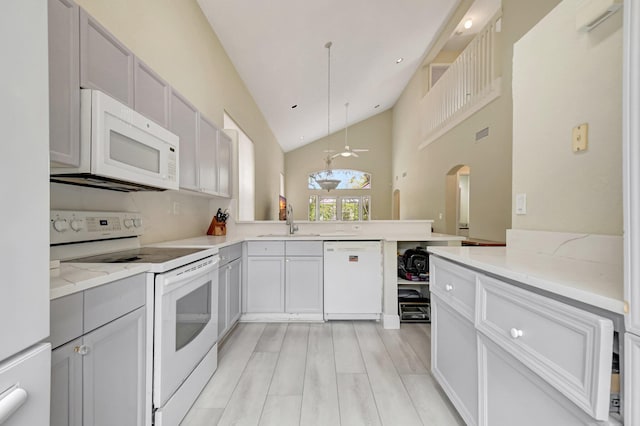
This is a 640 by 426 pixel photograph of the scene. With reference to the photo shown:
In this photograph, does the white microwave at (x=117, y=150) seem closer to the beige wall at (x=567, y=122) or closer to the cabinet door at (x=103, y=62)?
the cabinet door at (x=103, y=62)

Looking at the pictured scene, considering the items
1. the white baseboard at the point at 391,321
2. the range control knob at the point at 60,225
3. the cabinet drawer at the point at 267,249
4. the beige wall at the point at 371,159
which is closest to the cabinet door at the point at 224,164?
the cabinet drawer at the point at 267,249

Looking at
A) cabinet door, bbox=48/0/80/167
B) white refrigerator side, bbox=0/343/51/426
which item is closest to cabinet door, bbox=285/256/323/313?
cabinet door, bbox=48/0/80/167

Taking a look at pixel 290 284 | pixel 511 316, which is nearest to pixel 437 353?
pixel 511 316

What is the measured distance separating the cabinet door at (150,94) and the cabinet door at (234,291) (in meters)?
1.34

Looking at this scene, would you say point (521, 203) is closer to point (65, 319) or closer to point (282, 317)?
point (65, 319)

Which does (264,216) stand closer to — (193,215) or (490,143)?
(193,215)

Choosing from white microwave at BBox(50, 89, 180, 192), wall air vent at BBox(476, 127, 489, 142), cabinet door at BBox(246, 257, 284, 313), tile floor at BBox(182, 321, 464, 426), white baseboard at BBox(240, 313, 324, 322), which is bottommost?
tile floor at BBox(182, 321, 464, 426)

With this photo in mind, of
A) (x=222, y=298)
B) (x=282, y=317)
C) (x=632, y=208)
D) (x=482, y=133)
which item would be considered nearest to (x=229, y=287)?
(x=222, y=298)

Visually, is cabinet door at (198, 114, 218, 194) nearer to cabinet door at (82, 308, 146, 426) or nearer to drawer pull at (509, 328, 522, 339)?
cabinet door at (82, 308, 146, 426)

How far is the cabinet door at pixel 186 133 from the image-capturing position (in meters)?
1.93

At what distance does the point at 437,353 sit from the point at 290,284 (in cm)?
157

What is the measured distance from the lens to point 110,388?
1011mm

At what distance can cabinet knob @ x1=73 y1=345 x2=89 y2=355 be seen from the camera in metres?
0.87

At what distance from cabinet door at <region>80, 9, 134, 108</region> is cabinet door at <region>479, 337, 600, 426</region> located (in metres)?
2.05
